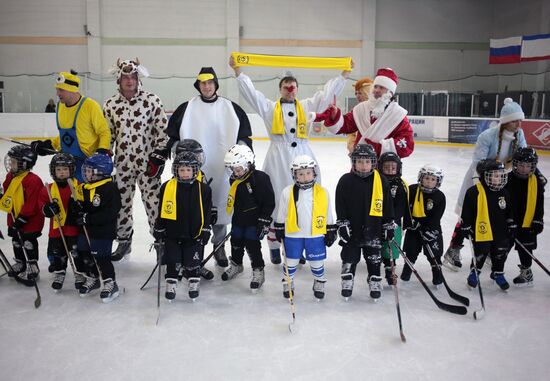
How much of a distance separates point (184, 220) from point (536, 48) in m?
14.9

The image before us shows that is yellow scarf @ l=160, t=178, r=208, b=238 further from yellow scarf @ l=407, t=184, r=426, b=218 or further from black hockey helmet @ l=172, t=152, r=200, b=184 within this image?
yellow scarf @ l=407, t=184, r=426, b=218

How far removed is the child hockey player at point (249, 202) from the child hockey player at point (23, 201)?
140 cm

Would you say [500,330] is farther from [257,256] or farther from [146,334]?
[146,334]

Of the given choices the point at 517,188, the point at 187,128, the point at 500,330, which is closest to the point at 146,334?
the point at 187,128

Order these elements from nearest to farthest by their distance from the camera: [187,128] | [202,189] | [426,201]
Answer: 1. [202,189]
2. [426,201]
3. [187,128]

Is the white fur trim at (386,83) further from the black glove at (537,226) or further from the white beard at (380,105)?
the black glove at (537,226)

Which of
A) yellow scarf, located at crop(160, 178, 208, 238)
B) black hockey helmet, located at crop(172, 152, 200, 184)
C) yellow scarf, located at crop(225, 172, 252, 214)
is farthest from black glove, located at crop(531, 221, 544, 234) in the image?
yellow scarf, located at crop(160, 178, 208, 238)

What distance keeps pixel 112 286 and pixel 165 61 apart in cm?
1594

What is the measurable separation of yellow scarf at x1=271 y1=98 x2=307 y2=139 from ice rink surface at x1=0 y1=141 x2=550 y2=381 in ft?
3.68

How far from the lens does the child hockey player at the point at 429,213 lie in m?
3.69

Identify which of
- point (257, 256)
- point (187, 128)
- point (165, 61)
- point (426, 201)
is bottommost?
point (257, 256)

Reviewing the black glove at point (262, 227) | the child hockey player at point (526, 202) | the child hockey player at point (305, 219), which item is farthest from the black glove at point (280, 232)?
the child hockey player at point (526, 202)

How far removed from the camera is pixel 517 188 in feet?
12.4

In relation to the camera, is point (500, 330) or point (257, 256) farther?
point (257, 256)
